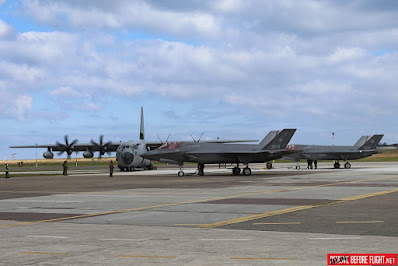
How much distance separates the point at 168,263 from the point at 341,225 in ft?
21.0

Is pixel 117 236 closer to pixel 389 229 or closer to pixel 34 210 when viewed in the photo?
pixel 389 229

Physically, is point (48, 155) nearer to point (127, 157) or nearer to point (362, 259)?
point (127, 157)

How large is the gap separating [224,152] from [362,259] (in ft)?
139

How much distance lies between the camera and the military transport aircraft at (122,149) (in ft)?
216

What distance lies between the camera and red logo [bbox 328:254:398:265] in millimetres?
8750

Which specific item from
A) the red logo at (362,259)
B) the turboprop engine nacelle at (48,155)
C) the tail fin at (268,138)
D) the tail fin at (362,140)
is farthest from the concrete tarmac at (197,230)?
the turboprop engine nacelle at (48,155)

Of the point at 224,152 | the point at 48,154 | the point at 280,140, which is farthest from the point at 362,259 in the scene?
the point at 48,154

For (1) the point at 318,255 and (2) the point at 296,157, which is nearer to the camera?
(1) the point at 318,255

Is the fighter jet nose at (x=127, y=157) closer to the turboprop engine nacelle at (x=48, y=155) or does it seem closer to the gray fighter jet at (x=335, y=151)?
the turboprop engine nacelle at (x=48, y=155)

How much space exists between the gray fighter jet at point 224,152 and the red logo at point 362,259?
41.6 m

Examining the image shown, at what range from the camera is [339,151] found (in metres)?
69.9

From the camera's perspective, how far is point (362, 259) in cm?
895

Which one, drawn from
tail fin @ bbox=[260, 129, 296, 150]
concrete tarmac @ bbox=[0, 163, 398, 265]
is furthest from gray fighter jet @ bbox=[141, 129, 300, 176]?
concrete tarmac @ bbox=[0, 163, 398, 265]

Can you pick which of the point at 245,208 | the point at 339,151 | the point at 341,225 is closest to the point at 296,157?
the point at 339,151
